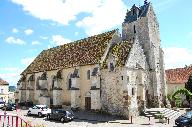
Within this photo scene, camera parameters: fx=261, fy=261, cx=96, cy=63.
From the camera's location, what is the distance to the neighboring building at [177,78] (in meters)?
56.4

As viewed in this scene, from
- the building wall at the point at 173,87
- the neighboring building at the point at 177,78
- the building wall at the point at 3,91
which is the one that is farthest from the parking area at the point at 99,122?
the building wall at the point at 3,91

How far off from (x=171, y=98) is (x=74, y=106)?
1958 cm

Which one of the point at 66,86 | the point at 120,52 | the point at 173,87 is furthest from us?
the point at 173,87

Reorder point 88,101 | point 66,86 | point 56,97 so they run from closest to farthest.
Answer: point 88,101 → point 56,97 → point 66,86

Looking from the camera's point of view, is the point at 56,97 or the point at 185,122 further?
the point at 56,97

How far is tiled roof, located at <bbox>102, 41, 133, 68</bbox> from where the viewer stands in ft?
118

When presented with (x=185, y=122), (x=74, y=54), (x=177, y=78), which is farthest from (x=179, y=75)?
(x=185, y=122)

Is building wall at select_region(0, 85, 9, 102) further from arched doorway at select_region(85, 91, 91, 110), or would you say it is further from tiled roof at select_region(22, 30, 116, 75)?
arched doorway at select_region(85, 91, 91, 110)

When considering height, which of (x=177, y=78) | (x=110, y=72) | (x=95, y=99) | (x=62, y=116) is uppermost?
(x=110, y=72)

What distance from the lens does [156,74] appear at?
4159 centimetres

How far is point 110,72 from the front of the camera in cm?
3647

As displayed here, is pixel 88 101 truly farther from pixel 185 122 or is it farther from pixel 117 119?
pixel 185 122

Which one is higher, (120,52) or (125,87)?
(120,52)

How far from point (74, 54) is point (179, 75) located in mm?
26765
